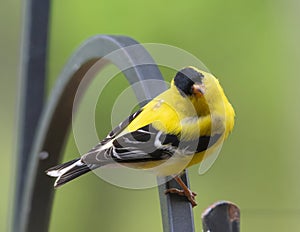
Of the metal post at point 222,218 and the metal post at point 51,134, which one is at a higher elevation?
the metal post at point 51,134

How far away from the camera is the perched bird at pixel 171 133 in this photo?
1.20 m

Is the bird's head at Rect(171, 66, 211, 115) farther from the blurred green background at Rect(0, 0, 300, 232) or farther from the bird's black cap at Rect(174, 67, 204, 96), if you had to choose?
the blurred green background at Rect(0, 0, 300, 232)

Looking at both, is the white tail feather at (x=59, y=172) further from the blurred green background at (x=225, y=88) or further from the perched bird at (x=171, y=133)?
the blurred green background at (x=225, y=88)

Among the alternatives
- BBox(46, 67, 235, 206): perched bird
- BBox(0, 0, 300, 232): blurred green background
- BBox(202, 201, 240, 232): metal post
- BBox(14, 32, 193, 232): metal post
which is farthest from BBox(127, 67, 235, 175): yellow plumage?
BBox(0, 0, 300, 232): blurred green background

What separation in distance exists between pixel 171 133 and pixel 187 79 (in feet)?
0.35

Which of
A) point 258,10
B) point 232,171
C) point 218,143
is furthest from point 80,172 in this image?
point 258,10

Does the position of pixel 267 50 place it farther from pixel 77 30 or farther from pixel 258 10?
pixel 77 30

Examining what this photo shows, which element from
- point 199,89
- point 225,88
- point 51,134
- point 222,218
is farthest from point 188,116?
point 225,88

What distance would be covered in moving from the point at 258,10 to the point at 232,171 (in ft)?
1.84

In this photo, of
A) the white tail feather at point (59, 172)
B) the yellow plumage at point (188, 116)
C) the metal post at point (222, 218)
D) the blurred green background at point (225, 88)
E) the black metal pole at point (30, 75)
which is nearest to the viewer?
the metal post at point (222, 218)

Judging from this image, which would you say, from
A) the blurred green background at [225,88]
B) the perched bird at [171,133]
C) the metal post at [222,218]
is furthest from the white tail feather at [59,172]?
the blurred green background at [225,88]

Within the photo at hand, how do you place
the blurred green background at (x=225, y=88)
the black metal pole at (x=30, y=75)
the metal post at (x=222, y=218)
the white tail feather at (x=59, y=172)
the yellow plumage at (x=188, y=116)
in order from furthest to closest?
1. the blurred green background at (x=225, y=88)
2. the black metal pole at (x=30, y=75)
3. the yellow plumage at (x=188, y=116)
4. the white tail feather at (x=59, y=172)
5. the metal post at (x=222, y=218)

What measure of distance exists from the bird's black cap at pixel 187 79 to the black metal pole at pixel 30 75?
0.93ft

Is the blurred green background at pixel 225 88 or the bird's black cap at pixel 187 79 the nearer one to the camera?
the bird's black cap at pixel 187 79
